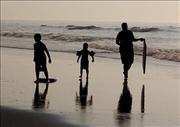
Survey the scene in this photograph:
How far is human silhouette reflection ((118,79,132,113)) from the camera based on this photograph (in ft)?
39.6

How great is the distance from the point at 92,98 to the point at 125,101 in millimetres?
846

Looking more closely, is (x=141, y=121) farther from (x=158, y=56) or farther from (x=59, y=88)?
(x=158, y=56)

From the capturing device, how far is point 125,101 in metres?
13.3

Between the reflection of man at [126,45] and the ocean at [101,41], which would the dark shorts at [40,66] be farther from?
the ocean at [101,41]

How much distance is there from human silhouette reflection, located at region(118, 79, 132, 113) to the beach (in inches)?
4.1

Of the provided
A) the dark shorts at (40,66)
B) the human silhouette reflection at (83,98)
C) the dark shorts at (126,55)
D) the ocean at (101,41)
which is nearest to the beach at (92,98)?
the human silhouette reflection at (83,98)

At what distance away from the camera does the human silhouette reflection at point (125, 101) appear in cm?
1208

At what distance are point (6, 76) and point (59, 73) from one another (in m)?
2.25

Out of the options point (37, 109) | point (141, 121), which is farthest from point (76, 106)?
point (141, 121)

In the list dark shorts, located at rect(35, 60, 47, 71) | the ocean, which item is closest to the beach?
dark shorts, located at rect(35, 60, 47, 71)

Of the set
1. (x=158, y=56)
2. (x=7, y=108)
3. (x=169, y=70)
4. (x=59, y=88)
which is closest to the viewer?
(x=7, y=108)

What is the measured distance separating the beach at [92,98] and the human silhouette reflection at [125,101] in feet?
0.34

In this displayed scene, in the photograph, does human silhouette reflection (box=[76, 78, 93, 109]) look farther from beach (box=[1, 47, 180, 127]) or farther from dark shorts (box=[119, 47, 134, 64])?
dark shorts (box=[119, 47, 134, 64])

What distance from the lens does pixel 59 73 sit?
1973 centimetres
